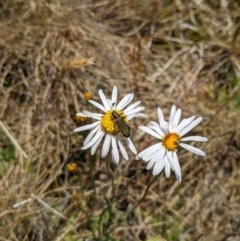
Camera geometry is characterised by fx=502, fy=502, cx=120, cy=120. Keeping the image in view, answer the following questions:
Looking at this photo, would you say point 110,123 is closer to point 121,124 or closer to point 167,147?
point 121,124

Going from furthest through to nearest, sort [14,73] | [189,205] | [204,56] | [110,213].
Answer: [204,56] < [14,73] < [189,205] < [110,213]

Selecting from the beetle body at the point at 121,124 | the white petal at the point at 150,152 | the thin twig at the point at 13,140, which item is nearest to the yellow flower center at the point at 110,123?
the beetle body at the point at 121,124

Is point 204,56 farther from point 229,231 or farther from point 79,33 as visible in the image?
point 229,231

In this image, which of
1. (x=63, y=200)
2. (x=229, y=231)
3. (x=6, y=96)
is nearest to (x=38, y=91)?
(x=6, y=96)

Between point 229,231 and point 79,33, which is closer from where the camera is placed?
point 229,231

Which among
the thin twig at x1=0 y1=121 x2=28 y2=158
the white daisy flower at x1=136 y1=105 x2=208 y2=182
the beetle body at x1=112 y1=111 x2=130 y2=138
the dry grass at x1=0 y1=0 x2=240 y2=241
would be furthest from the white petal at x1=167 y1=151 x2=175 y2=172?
the thin twig at x1=0 y1=121 x2=28 y2=158

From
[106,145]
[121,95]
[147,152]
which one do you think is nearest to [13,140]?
[121,95]

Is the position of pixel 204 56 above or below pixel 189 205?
above

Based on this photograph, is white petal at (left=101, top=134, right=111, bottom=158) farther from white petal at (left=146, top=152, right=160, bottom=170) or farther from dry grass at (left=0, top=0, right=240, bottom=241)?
dry grass at (left=0, top=0, right=240, bottom=241)
